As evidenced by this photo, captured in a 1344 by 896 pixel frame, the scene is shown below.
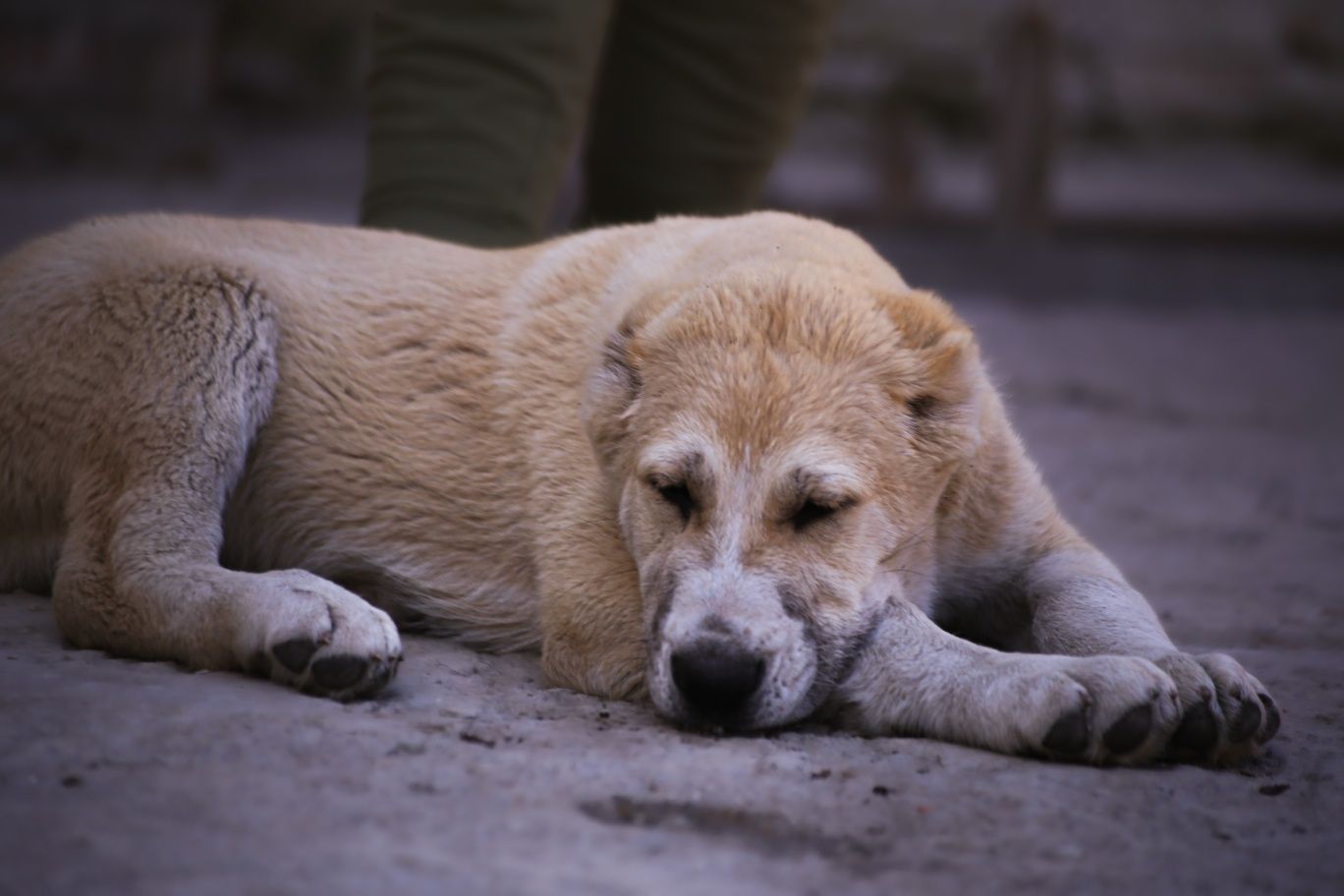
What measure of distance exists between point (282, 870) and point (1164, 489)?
449cm

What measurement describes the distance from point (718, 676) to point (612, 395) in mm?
760

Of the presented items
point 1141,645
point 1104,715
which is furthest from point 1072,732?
point 1141,645

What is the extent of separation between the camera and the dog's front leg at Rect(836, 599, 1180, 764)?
261cm

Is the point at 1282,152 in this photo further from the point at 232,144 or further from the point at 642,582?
the point at 642,582

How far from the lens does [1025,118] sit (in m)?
12.1

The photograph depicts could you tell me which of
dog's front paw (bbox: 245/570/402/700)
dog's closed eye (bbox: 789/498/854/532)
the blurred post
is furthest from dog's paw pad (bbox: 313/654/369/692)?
the blurred post

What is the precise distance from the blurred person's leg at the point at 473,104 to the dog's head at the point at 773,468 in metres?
1.84

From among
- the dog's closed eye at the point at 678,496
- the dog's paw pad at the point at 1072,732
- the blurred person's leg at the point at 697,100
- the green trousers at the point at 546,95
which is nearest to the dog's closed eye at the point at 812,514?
the dog's closed eye at the point at 678,496

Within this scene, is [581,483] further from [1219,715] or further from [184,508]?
[1219,715]

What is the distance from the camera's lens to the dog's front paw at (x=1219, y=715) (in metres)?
2.66

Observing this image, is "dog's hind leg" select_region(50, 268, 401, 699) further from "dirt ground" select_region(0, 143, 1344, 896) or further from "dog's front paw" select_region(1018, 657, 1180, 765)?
"dog's front paw" select_region(1018, 657, 1180, 765)

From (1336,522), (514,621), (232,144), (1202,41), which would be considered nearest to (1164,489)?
(1336,522)

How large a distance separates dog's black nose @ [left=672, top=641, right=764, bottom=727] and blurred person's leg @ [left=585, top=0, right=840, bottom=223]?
3250mm

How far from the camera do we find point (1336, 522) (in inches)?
205
